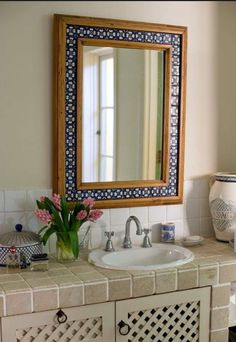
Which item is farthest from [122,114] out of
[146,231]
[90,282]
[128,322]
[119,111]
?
[128,322]

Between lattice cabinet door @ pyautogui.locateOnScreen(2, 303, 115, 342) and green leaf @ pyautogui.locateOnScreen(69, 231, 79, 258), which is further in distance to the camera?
green leaf @ pyautogui.locateOnScreen(69, 231, 79, 258)

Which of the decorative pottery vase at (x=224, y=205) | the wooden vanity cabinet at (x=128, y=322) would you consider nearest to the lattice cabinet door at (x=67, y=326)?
the wooden vanity cabinet at (x=128, y=322)

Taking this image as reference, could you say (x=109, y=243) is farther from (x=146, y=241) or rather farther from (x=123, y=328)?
(x=123, y=328)

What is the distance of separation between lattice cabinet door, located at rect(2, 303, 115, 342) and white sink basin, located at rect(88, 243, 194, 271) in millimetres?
269

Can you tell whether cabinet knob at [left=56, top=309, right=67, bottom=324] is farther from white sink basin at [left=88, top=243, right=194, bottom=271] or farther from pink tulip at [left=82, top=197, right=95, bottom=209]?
pink tulip at [left=82, top=197, right=95, bottom=209]

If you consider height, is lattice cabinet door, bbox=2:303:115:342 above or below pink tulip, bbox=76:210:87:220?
below

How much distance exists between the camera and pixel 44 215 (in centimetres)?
200

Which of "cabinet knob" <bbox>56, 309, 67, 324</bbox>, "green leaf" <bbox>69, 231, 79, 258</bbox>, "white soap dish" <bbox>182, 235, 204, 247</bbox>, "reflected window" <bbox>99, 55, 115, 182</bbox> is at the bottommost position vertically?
"cabinet knob" <bbox>56, 309, 67, 324</bbox>

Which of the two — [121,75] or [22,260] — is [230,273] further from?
[121,75]

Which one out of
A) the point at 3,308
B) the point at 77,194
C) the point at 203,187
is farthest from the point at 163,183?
the point at 3,308

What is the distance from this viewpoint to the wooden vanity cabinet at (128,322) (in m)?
1.75

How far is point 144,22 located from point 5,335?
4.99 ft

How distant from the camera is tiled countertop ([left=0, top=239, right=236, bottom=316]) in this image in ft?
5.64

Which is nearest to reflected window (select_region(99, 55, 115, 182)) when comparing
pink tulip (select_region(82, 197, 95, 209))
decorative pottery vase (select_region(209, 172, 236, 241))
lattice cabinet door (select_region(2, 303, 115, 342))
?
pink tulip (select_region(82, 197, 95, 209))
